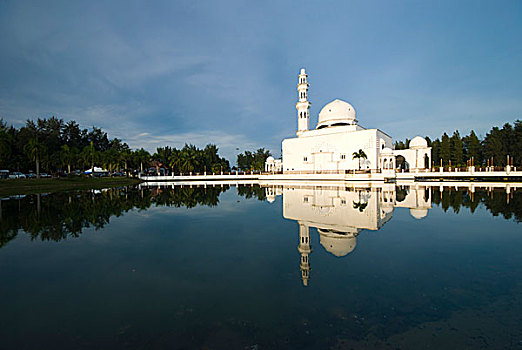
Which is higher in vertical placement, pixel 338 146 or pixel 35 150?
pixel 338 146

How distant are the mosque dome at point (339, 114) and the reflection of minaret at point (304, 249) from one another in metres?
41.6

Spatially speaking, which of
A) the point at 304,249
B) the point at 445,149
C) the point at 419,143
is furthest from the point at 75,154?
the point at 445,149

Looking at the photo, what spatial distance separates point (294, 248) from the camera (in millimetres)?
6371

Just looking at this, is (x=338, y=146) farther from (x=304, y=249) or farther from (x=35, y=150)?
(x=35, y=150)

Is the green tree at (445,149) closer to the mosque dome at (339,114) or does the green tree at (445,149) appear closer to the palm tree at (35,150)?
the mosque dome at (339,114)

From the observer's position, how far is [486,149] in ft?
175

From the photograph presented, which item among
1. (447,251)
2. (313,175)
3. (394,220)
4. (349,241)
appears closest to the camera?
(447,251)

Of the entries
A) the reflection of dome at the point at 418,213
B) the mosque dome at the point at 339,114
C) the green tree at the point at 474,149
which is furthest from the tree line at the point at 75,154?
the green tree at the point at 474,149

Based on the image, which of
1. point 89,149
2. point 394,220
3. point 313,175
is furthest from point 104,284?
point 89,149

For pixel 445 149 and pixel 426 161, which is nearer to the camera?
pixel 426 161

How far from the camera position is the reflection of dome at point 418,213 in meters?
10.7

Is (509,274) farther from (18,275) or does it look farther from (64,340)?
(18,275)

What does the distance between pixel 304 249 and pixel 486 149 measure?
6567 cm

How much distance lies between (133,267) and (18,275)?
6.62ft
